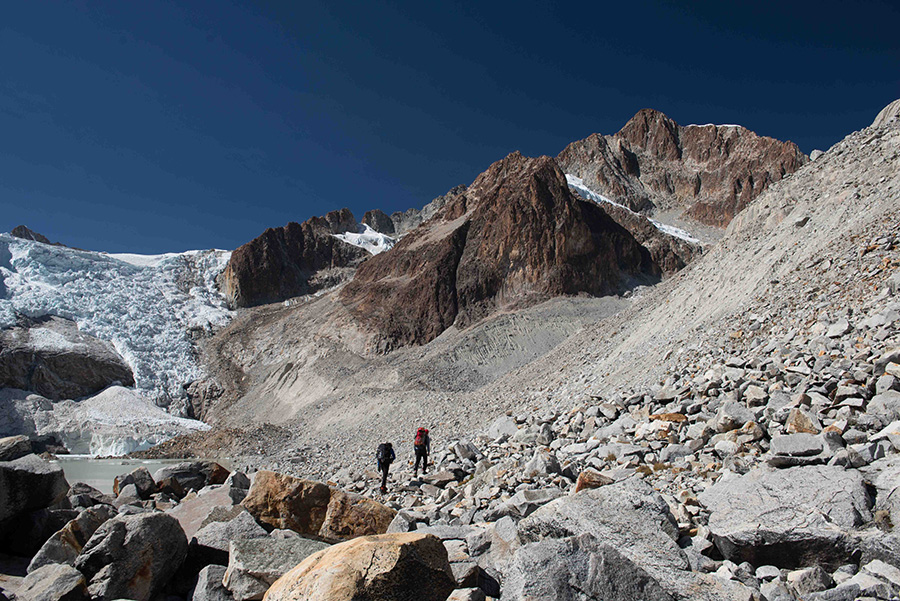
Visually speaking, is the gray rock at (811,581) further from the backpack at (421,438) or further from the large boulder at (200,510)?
the backpack at (421,438)

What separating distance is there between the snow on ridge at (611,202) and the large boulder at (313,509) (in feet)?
296

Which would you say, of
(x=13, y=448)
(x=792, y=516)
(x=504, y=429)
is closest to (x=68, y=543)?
(x=13, y=448)

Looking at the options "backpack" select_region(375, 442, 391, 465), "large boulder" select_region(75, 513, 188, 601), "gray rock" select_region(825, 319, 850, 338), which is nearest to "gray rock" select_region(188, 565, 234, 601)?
"large boulder" select_region(75, 513, 188, 601)

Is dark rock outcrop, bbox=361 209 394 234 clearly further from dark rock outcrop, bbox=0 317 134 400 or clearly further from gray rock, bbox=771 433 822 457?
gray rock, bbox=771 433 822 457

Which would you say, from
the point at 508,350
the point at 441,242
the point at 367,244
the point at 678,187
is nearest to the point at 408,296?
the point at 441,242

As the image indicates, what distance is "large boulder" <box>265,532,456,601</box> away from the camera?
3162 mm

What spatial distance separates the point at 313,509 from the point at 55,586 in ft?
9.39

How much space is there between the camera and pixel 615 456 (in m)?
7.69

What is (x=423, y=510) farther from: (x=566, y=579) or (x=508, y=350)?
(x=508, y=350)

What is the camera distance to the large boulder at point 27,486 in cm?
654

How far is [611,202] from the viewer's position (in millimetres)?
108875

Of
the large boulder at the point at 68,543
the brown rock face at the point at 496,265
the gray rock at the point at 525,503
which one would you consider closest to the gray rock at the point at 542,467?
the gray rock at the point at 525,503

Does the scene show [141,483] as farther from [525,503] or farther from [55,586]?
[525,503]

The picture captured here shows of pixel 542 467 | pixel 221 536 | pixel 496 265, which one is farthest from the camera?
pixel 496 265
